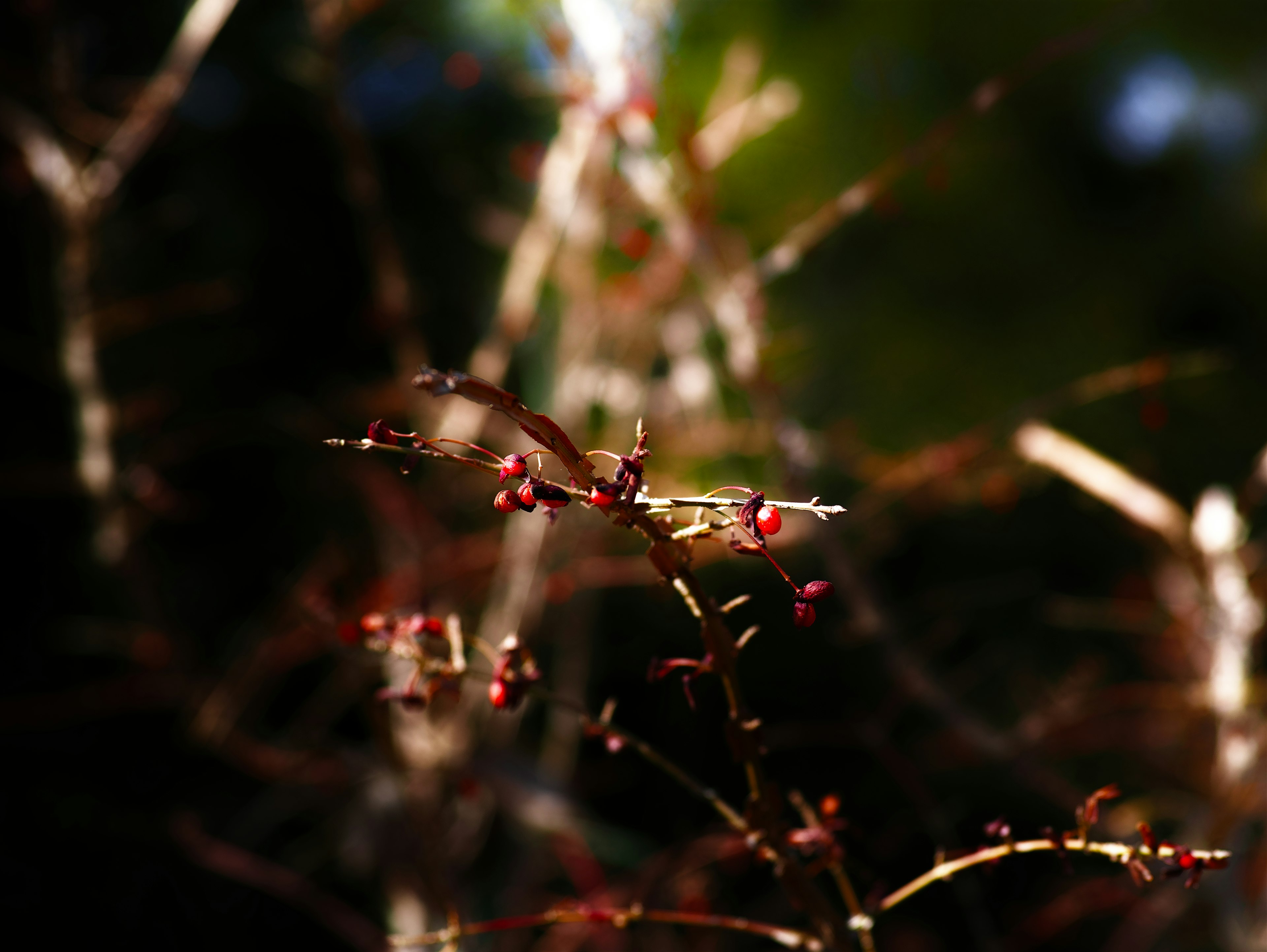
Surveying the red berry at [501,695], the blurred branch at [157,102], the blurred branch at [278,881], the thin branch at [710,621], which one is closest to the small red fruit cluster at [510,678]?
the red berry at [501,695]

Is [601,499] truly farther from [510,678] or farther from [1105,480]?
[1105,480]

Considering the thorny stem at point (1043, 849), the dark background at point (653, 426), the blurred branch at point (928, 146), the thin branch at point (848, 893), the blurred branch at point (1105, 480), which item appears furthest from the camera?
the dark background at point (653, 426)

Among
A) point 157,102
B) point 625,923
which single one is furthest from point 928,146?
point 157,102

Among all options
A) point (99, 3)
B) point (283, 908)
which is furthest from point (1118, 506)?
point (99, 3)

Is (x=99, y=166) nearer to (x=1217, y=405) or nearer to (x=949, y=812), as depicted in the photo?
(x=949, y=812)

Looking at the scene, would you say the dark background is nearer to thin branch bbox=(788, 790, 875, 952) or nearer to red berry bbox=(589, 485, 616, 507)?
thin branch bbox=(788, 790, 875, 952)

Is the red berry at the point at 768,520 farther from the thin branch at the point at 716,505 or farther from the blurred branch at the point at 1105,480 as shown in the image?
the blurred branch at the point at 1105,480
